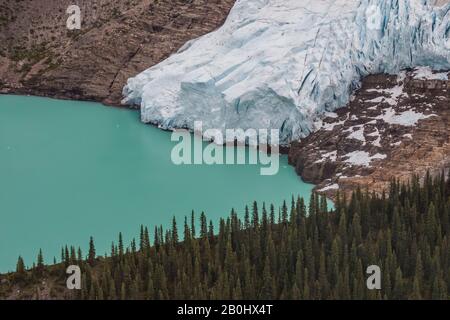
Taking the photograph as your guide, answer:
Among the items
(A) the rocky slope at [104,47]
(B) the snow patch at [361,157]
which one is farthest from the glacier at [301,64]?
(A) the rocky slope at [104,47]

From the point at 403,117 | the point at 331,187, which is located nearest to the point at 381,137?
the point at 403,117

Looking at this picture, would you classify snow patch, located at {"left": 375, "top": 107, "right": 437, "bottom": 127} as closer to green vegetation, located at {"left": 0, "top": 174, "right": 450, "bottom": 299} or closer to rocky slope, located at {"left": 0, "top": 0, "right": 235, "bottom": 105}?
green vegetation, located at {"left": 0, "top": 174, "right": 450, "bottom": 299}

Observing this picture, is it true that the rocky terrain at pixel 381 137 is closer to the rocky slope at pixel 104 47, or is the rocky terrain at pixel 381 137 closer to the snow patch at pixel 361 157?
the snow patch at pixel 361 157

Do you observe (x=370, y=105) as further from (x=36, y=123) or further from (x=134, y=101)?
(x=36, y=123)

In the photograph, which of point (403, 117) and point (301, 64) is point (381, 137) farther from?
point (301, 64)

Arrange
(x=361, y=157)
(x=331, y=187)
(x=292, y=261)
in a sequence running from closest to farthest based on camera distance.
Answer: (x=292, y=261)
(x=331, y=187)
(x=361, y=157)

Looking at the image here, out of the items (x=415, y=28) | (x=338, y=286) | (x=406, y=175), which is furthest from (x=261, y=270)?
(x=415, y=28)

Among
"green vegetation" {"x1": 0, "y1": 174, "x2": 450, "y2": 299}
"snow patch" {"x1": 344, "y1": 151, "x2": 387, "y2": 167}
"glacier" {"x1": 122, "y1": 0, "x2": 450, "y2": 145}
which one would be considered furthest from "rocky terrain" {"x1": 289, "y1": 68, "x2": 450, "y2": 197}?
"green vegetation" {"x1": 0, "y1": 174, "x2": 450, "y2": 299}
